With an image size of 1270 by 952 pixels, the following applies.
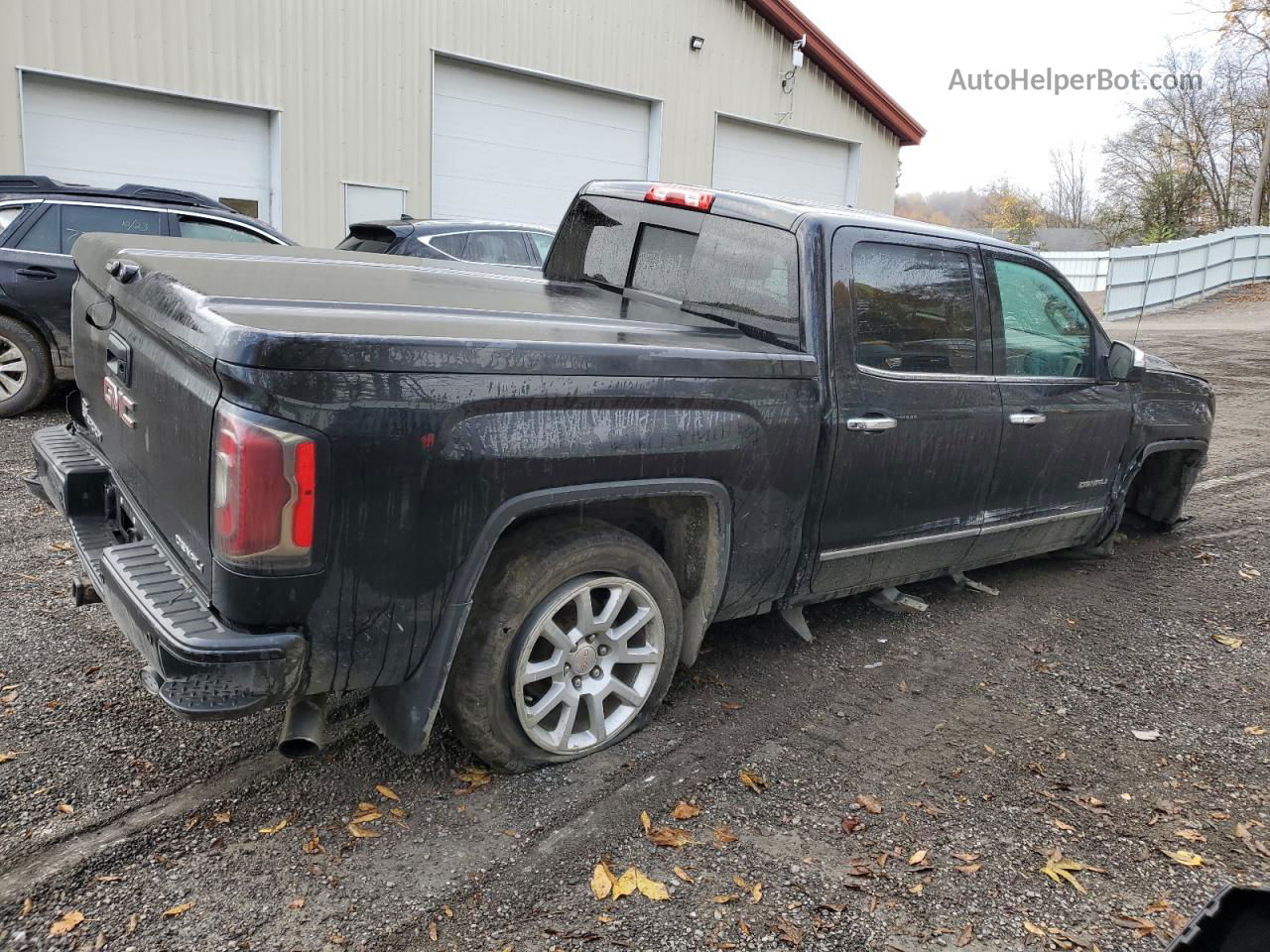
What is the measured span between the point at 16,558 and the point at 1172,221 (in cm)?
3382

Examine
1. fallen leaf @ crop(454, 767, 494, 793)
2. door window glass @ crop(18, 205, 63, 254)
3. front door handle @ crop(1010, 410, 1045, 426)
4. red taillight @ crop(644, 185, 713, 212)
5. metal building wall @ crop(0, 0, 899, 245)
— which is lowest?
fallen leaf @ crop(454, 767, 494, 793)

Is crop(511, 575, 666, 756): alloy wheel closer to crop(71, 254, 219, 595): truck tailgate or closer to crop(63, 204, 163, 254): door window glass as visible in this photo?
crop(71, 254, 219, 595): truck tailgate

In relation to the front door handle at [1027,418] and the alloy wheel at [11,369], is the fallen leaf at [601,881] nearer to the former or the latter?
the front door handle at [1027,418]

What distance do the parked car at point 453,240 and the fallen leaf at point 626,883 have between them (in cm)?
604

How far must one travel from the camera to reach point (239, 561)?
96.7 inches

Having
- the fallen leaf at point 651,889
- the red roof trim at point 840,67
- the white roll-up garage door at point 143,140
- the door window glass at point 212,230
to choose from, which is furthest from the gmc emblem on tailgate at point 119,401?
the red roof trim at point 840,67

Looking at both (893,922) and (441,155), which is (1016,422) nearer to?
(893,922)

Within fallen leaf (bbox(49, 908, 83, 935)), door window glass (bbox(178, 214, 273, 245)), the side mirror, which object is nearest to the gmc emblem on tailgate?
fallen leaf (bbox(49, 908, 83, 935))

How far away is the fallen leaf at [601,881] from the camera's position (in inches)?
106

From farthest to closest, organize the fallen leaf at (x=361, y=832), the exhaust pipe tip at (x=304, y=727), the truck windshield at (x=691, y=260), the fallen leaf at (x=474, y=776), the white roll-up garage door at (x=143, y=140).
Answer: the white roll-up garage door at (x=143, y=140) → the truck windshield at (x=691, y=260) → the fallen leaf at (x=474, y=776) → the fallen leaf at (x=361, y=832) → the exhaust pipe tip at (x=304, y=727)

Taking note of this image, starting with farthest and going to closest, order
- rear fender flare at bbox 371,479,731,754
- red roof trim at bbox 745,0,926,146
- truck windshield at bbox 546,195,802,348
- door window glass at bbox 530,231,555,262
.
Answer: red roof trim at bbox 745,0,926,146, door window glass at bbox 530,231,555,262, truck windshield at bbox 546,195,802,348, rear fender flare at bbox 371,479,731,754

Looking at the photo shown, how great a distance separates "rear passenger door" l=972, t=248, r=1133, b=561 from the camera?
4.51 m

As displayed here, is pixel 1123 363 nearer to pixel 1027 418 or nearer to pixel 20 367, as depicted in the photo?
pixel 1027 418

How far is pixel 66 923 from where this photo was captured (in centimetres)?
246
